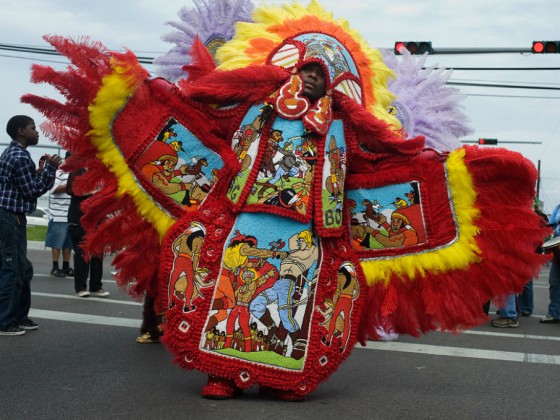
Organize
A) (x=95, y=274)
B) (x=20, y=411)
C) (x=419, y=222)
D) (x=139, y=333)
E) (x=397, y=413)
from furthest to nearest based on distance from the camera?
(x=95, y=274)
(x=139, y=333)
(x=419, y=222)
(x=397, y=413)
(x=20, y=411)

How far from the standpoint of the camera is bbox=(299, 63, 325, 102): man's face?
468 cm

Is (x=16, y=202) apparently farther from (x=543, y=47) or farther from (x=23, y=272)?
(x=543, y=47)

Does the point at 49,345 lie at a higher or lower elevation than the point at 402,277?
lower

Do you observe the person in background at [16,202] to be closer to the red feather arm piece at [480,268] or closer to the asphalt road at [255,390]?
the asphalt road at [255,390]

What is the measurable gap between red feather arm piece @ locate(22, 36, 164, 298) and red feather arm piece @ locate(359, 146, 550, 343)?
54.2 inches

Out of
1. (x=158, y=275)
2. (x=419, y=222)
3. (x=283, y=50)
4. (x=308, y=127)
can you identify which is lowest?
(x=158, y=275)

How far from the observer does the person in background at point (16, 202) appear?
6.30m

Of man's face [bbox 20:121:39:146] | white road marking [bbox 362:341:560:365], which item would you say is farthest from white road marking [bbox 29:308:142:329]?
white road marking [bbox 362:341:560:365]

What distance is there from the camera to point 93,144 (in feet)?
15.6

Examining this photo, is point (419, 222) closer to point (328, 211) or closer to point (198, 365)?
point (328, 211)

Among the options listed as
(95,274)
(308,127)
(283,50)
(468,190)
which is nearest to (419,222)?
(468,190)

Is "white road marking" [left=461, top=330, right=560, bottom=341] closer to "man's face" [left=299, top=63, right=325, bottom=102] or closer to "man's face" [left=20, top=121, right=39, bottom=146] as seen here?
"man's face" [left=299, top=63, right=325, bottom=102]

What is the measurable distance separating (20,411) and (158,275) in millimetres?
1037

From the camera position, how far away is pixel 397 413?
452 centimetres
